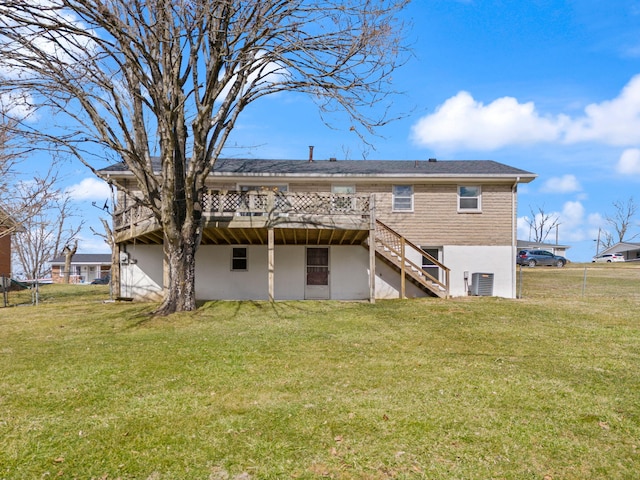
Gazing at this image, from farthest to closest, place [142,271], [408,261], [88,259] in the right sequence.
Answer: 1. [88,259]
2. [142,271]
3. [408,261]

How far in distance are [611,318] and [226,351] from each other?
32.7 ft

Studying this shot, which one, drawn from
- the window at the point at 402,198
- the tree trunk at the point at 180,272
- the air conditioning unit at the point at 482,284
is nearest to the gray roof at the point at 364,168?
the window at the point at 402,198

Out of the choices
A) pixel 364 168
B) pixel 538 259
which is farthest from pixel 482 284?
pixel 538 259

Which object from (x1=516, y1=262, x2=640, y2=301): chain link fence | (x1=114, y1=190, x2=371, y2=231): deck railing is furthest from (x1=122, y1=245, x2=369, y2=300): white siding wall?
(x1=516, y1=262, x2=640, y2=301): chain link fence

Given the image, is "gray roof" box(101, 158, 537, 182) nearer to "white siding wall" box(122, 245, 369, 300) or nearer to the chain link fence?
"white siding wall" box(122, 245, 369, 300)

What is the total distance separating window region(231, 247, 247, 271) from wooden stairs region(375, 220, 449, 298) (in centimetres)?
521

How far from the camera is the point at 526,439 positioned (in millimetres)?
4148

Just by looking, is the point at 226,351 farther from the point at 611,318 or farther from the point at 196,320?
the point at 611,318

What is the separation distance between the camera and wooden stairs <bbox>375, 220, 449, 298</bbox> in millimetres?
14633

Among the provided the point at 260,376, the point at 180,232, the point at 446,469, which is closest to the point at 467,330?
the point at 260,376

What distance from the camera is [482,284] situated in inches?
613

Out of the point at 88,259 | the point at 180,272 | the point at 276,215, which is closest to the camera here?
the point at 180,272

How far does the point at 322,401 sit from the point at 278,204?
8846 mm

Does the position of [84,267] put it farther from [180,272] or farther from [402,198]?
[402,198]
